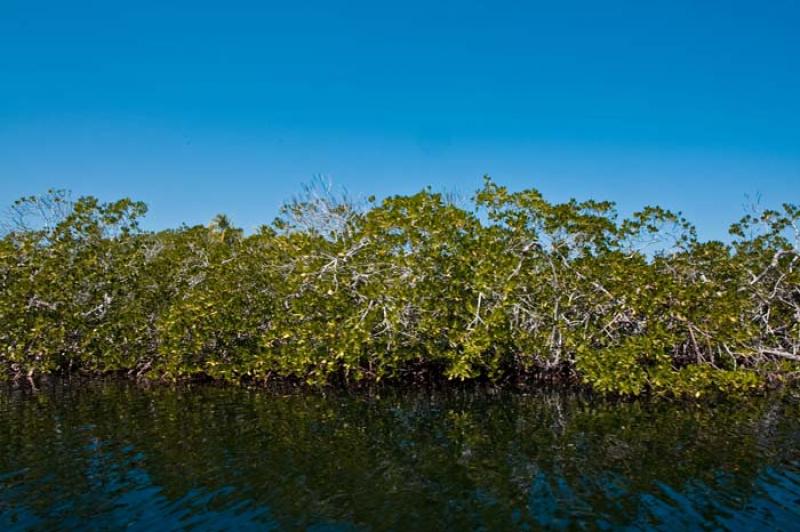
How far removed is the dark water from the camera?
26.8 ft

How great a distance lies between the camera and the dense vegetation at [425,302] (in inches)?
656

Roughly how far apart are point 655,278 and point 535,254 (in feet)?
11.6

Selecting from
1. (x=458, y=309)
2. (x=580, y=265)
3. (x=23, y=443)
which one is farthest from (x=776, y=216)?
(x=23, y=443)

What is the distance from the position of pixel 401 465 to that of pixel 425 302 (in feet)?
24.1

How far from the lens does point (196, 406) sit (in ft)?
53.0

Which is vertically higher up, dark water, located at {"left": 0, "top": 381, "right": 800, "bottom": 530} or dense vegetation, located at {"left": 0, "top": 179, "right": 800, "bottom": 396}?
dense vegetation, located at {"left": 0, "top": 179, "right": 800, "bottom": 396}

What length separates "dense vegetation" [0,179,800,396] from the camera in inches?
656

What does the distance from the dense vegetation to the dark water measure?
1.96 metres

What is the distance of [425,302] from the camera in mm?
17281

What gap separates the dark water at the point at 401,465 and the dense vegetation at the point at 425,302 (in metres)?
1.96

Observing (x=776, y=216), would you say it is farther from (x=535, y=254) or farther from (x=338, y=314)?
(x=338, y=314)

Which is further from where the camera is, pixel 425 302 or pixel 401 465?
pixel 425 302

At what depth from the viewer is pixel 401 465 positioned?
10.4m

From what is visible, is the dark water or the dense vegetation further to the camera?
the dense vegetation
